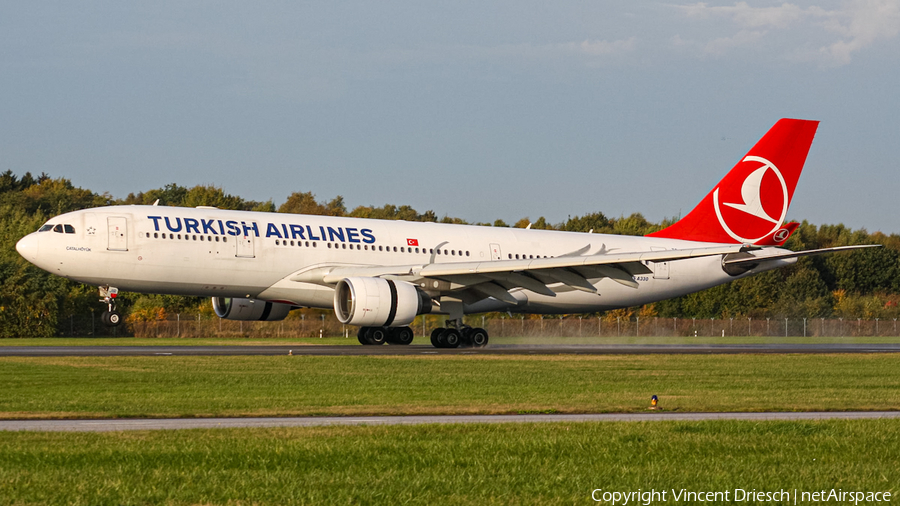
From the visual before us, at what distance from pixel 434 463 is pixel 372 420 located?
427 centimetres

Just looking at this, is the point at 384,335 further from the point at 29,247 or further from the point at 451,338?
the point at 29,247

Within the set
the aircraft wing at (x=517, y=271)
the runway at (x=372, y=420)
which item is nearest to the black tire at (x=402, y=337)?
the aircraft wing at (x=517, y=271)

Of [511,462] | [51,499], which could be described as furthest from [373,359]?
[51,499]

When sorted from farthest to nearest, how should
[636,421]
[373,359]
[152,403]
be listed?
[373,359]
[152,403]
[636,421]

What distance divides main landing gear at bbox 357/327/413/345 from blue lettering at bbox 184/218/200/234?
712cm

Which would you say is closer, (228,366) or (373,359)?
(228,366)

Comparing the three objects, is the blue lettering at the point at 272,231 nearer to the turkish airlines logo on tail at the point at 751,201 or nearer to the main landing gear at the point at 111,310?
the main landing gear at the point at 111,310

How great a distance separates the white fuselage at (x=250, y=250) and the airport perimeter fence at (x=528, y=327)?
3251 mm

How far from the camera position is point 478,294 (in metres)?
37.1

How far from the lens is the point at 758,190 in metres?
43.2

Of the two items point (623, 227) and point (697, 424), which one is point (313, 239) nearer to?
point (697, 424)

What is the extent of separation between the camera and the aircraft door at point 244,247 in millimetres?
34281

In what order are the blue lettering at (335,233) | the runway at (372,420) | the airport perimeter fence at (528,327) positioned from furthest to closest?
the airport perimeter fence at (528,327) < the blue lettering at (335,233) < the runway at (372,420)

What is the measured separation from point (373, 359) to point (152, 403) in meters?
12.1
